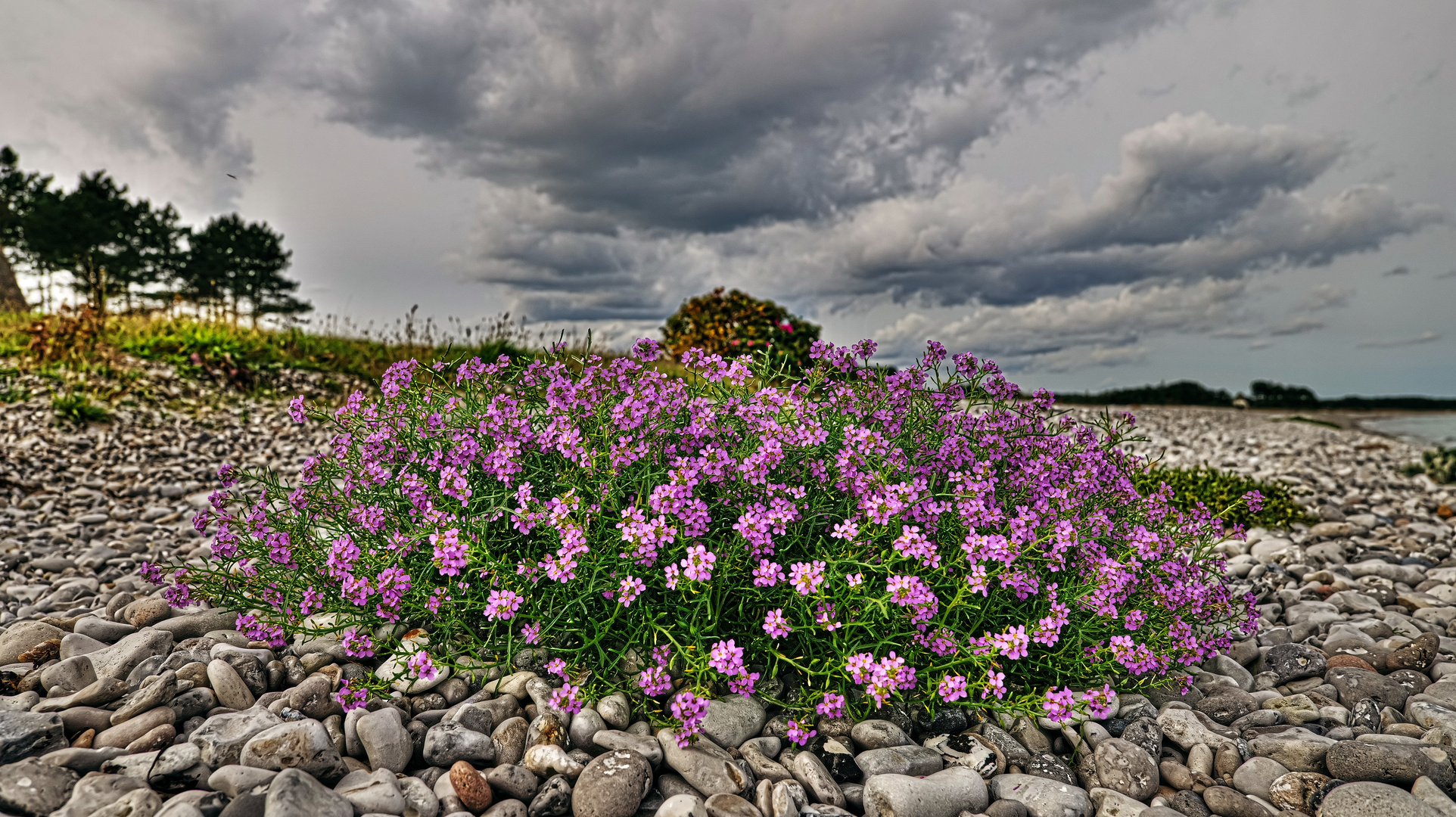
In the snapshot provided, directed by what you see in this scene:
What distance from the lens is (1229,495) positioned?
23.2 ft

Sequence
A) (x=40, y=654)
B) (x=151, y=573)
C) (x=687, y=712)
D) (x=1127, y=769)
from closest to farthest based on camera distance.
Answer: (x=687, y=712) < (x=1127, y=769) < (x=40, y=654) < (x=151, y=573)

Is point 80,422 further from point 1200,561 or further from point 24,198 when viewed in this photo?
point 24,198

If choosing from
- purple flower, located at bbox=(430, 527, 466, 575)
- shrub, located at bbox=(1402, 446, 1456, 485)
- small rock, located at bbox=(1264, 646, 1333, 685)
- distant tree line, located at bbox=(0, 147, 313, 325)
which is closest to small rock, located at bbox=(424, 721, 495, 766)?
purple flower, located at bbox=(430, 527, 466, 575)

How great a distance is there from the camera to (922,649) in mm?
3045

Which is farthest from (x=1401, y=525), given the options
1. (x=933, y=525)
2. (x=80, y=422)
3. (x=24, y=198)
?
(x=24, y=198)

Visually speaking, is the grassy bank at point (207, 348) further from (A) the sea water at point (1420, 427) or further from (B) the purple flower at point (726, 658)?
(A) the sea water at point (1420, 427)

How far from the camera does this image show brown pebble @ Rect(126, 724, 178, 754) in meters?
2.74

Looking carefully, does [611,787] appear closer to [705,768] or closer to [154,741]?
[705,768]

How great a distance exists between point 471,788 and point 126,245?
124 feet

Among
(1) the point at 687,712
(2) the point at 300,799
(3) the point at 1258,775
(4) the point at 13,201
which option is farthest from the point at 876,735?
(4) the point at 13,201

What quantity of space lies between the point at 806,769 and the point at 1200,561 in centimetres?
272

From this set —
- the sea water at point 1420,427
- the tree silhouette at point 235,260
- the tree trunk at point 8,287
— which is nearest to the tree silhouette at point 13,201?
the tree trunk at point 8,287

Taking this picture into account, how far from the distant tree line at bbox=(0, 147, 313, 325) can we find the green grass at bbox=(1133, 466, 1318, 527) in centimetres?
3078

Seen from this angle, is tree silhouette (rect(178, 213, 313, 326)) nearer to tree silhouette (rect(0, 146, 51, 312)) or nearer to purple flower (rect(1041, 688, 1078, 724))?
tree silhouette (rect(0, 146, 51, 312))
